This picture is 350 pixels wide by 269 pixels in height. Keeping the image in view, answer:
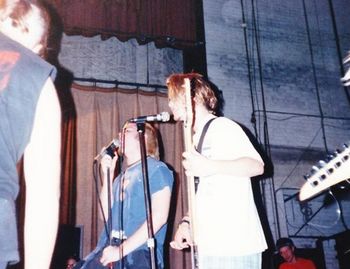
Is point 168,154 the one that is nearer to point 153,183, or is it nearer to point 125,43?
point 125,43

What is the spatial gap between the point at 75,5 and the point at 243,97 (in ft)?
11.4

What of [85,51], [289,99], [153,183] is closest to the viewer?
[153,183]

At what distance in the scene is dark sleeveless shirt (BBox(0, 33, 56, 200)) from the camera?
4.16 feet

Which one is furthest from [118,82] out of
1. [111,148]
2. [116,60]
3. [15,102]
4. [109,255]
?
[15,102]

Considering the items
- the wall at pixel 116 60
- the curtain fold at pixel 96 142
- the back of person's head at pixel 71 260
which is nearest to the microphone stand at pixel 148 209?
the back of person's head at pixel 71 260

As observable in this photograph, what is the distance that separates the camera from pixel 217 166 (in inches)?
89.1

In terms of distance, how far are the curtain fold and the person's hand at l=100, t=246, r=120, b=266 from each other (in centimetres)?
367

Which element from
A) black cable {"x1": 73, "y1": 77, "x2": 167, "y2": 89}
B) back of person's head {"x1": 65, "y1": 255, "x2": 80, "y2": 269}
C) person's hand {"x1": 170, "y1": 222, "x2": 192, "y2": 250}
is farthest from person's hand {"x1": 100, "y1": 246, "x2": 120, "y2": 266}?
black cable {"x1": 73, "y1": 77, "x2": 167, "y2": 89}

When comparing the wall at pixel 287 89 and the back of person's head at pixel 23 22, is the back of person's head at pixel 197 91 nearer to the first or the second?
the back of person's head at pixel 23 22

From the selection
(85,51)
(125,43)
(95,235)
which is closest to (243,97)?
(125,43)

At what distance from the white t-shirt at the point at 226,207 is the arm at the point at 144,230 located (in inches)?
21.2

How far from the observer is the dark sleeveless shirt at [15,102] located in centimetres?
127

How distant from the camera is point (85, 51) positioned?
7.77 m

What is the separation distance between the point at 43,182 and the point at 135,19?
20.8ft
